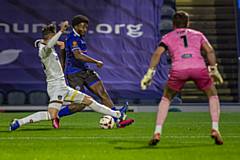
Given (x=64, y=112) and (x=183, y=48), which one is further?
(x=64, y=112)

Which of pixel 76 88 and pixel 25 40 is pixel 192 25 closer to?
pixel 25 40

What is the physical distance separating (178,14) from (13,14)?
1465 centimetres

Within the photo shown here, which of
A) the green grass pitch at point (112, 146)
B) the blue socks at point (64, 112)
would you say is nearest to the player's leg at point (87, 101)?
the green grass pitch at point (112, 146)

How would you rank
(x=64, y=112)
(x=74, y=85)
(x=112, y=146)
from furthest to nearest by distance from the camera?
(x=64, y=112) < (x=74, y=85) < (x=112, y=146)

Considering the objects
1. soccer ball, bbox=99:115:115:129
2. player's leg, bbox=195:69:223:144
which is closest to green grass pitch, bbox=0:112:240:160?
player's leg, bbox=195:69:223:144

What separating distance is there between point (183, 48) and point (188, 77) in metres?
0.31

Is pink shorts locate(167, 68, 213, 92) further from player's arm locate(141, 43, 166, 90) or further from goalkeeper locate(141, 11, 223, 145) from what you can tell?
player's arm locate(141, 43, 166, 90)

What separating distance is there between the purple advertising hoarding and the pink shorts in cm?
1372

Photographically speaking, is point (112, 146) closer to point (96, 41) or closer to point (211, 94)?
point (211, 94)

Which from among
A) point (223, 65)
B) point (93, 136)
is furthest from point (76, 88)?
point (223, 65)

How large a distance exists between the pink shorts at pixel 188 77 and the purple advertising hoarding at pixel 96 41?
1372 centimetres

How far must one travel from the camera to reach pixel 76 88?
36.6 feet

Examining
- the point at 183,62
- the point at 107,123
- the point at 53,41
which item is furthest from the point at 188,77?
the point at 107,123

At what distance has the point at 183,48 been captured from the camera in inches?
308
